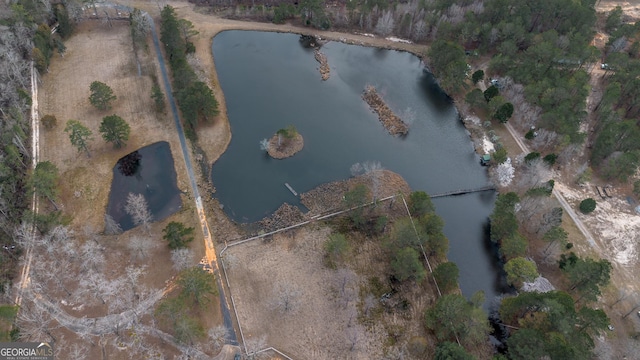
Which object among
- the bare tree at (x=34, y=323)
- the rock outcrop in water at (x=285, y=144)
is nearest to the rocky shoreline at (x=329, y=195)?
the rock outcrop in water at (x=285, y=144)

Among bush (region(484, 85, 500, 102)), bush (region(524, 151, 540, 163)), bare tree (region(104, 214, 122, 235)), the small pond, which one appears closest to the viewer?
bare tree (region(104, 214, 122, 235))

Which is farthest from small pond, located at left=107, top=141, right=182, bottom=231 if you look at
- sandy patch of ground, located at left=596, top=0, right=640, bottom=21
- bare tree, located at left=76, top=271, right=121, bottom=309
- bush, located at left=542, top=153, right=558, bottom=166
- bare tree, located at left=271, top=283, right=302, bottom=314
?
sandy patch of ground, located at left=596, top=0, right=640, bottom=21

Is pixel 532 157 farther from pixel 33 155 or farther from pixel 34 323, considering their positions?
pixel 33 155

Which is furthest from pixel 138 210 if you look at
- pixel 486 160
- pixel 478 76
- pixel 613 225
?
pixel 613 225

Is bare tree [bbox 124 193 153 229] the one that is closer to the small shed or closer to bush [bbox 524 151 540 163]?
the small shed

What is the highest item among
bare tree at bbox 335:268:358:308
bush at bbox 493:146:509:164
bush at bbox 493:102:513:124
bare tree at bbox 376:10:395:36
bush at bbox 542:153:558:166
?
bare tree at bbox 376:10:395:36

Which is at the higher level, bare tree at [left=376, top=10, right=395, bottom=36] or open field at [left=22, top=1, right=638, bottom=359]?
bare tree at [left=376, top=10, right=395, bottom=36]

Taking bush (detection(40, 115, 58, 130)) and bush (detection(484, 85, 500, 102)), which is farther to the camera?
bush (detection(484, 85, 500, 102))

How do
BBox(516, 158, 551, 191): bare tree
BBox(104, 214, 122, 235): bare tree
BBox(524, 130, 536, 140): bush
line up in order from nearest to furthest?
BBox(104, 214, 122, 235): bare tree, BBox(516, 158, 551, 191): bare tree, BBox(524, 130, 536, 140): bush
